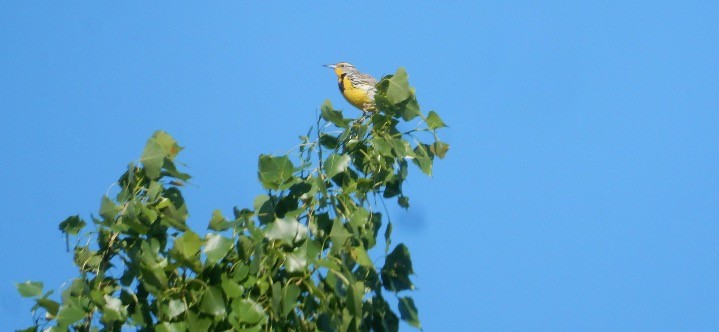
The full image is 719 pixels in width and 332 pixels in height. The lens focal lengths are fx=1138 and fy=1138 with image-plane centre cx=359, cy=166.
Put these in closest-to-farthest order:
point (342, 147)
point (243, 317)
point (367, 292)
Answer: point (243, 317) < point (367, 292) < point (342, 147)

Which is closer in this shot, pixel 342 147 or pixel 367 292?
pixel 367 292

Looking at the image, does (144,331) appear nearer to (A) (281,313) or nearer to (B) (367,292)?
(A) (281,313)

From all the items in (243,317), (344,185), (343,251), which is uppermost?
(344,185)

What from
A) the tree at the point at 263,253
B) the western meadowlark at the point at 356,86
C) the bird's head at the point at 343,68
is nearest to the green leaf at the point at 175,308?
the tree at the point at 263,253

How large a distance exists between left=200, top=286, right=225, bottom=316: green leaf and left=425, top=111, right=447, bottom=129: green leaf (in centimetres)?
97

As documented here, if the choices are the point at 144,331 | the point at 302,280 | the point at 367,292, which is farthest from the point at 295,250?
the point at 144,331

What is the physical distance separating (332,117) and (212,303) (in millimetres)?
782

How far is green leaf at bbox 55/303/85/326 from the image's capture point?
3.32 m

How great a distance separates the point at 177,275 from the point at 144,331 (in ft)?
0.63

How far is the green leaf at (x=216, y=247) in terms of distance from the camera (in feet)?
10.6

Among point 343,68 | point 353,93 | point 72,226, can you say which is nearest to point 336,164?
point 72,226

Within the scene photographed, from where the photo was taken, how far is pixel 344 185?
11.6 ft

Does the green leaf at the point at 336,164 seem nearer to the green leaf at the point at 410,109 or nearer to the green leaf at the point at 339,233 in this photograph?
the green leaf at the point at 339,233

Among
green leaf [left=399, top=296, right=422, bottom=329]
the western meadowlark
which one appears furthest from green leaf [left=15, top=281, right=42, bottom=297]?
the western meadowlark
